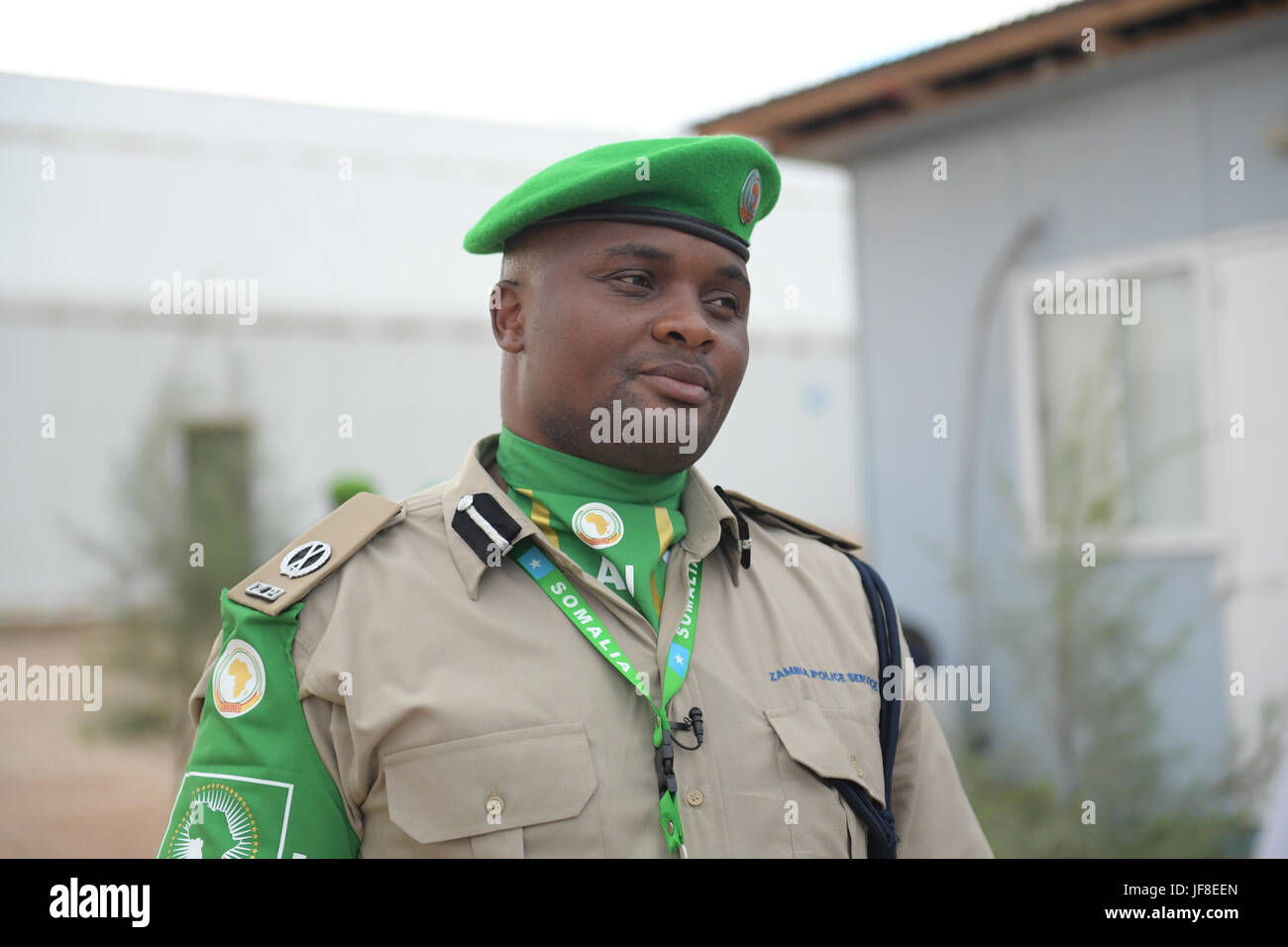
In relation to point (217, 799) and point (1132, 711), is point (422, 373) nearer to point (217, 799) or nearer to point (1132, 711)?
point (1132, 711)

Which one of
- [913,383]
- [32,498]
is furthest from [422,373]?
[913,383]

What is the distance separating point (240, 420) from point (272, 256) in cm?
278

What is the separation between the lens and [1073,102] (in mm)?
6434

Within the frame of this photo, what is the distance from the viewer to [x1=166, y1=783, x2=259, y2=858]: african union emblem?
1.60 metres

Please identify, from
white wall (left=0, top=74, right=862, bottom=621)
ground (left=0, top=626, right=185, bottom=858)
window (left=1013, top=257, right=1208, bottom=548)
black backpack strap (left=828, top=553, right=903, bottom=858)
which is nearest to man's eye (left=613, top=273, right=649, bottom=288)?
black backpack strap (left=828, top=553, right=903, bottom=858)

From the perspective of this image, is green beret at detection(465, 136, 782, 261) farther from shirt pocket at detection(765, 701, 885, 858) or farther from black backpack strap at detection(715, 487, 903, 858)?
shirt pocket at detection(765, 701, 885, 858)

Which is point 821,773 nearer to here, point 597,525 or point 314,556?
point 597,525

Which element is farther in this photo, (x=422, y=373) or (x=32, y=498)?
(x=422, y=373)

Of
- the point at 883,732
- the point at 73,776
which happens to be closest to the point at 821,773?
the point at 883,732

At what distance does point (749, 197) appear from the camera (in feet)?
6.77

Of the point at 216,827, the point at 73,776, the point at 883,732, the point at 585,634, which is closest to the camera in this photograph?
the point at 216,827

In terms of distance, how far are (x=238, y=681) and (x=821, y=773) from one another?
2.79 ft
